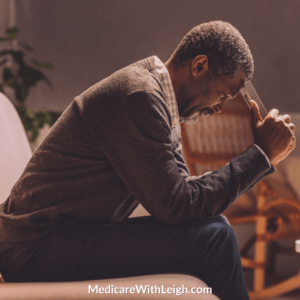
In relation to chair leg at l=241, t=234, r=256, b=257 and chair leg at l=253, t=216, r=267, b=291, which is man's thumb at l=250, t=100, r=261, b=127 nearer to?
chair leg at l=253, t=216, r=267, b=291

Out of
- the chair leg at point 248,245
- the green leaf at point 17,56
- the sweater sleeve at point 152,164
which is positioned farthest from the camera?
the chair leg at point 248,245

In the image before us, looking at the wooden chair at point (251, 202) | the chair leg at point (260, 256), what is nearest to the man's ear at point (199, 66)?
the wooden chair at point (251, 202)

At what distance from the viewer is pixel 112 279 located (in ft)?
2.11

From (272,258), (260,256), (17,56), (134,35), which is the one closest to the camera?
(260,256)

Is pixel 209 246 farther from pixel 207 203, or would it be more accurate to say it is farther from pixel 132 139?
pixel 132 139

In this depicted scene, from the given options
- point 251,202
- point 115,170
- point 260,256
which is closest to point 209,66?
point 115,170

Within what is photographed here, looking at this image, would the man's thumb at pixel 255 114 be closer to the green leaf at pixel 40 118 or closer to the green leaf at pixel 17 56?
the green leaf at pixel 40 118

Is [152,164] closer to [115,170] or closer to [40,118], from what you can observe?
[115,170]

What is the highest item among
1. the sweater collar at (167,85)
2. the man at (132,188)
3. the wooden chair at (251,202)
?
the sweater collar at (167,85)

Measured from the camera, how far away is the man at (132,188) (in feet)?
2.10

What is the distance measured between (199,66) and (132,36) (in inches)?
61.6

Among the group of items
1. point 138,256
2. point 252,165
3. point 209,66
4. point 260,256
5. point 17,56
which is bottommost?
point 260,256

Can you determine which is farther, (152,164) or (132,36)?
(132,36)

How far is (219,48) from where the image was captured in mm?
712
